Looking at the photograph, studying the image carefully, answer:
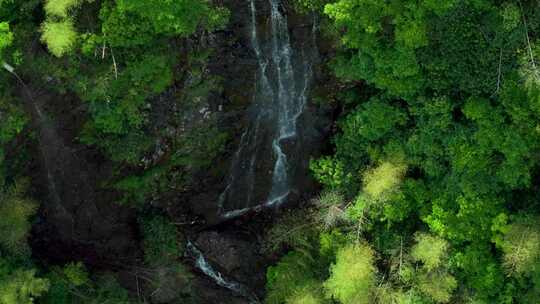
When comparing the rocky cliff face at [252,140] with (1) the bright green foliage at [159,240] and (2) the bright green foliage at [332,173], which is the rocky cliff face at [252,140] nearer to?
(1) the bright green foliage at [159,240]

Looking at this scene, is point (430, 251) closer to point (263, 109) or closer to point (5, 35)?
point (263, 109)

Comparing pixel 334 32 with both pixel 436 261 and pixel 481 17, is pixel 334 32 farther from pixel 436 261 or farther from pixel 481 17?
pixel 436 261

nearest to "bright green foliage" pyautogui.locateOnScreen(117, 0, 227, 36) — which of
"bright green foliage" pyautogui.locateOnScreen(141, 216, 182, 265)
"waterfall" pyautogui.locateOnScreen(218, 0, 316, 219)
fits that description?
"waterfall" pyautogui.locateOnScreen(218, 0, 316, 219)

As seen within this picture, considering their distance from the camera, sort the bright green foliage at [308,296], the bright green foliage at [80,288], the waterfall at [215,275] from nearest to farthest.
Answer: the bright green foliage at [308,296] → the bright green foliage at [80,288] → the waterfall at [215,275]

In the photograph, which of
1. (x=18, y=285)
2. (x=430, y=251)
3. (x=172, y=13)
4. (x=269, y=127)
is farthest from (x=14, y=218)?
(x=430, y=251)

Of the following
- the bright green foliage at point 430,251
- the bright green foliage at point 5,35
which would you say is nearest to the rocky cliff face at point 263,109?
the bright green foliage at point 430,251

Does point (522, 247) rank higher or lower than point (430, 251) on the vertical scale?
higher
